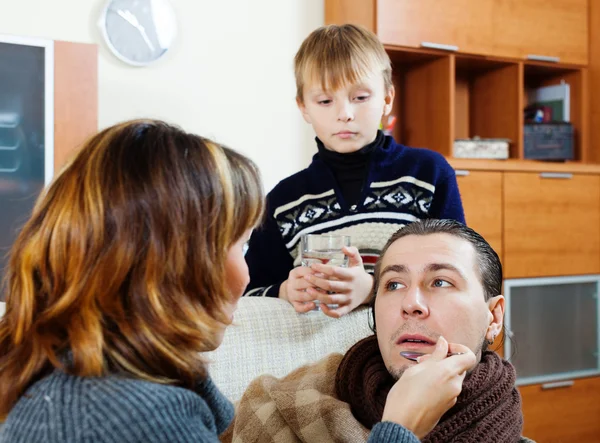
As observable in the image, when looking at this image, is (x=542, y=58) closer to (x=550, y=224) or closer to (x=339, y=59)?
(x=550, y=224)

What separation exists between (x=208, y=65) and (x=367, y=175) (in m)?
1.41

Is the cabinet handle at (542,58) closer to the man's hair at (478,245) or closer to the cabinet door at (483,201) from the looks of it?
the cabinet door at (483,201)

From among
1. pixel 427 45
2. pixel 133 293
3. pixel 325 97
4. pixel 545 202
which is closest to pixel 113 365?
pixel 133 293

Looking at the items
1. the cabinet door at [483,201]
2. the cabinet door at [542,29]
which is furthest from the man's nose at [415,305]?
the cabinet door at [542,29]

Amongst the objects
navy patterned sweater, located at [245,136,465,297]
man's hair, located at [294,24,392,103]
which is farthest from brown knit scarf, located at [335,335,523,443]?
man's hair, located at [294,24,392,103]

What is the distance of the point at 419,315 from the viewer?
1.27m

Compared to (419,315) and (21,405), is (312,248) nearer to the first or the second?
(419,315)

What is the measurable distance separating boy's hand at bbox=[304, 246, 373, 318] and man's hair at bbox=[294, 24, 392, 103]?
42 cm

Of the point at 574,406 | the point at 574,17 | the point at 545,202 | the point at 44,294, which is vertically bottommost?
the point at 574,406

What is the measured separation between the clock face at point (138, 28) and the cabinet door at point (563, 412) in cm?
209

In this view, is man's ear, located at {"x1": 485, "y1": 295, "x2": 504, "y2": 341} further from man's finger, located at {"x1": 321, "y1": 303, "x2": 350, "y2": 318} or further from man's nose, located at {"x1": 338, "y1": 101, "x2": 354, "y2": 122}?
man's nose, located at {"x1": 338, "y1": 101, "x2": 354, "y2": 122}

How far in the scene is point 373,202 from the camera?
1.65m

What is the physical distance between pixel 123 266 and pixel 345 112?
0.90 meters

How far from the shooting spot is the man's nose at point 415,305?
4.13ft
